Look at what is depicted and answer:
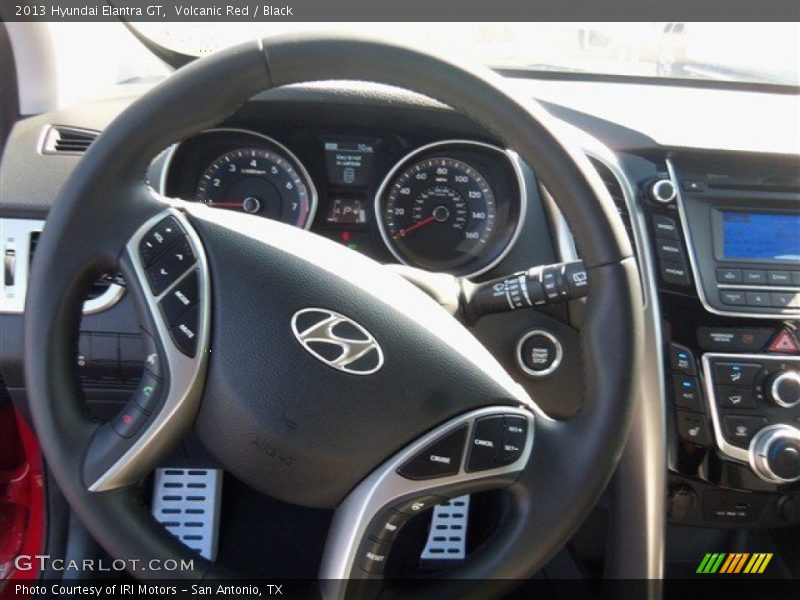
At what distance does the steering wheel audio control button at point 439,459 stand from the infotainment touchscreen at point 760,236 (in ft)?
2.70

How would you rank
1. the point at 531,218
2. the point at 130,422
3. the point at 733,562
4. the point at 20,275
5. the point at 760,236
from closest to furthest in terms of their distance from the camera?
the point at 130,422
the point at 20,275
the point at 531,218
the point at 760,236
the point at 733,562

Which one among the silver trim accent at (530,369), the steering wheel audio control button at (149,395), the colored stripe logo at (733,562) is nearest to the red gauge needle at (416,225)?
the silver trim accent at (530,369)

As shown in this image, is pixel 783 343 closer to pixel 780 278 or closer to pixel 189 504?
pixel 780 278

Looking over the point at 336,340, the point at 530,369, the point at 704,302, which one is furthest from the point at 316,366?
the point at 704,302

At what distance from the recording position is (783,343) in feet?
5.07

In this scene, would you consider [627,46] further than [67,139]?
Yes

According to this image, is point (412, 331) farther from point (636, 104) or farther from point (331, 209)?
point (636, 104)

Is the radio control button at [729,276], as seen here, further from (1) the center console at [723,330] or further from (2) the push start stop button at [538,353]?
(2) the push start stop button at [538,353]

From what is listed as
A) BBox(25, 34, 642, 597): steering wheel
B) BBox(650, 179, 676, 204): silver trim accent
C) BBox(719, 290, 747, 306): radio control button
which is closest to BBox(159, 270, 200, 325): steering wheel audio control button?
BBox(25, 34, 642, 597): steering wheel

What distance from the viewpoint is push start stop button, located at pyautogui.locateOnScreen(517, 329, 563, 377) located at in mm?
1421

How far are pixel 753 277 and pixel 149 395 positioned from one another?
1149 mm

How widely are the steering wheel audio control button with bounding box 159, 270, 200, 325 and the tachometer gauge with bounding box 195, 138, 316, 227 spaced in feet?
1.52

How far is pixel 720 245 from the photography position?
1587 millimetres

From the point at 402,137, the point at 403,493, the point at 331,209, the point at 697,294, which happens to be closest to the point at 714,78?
the point at 697,294
